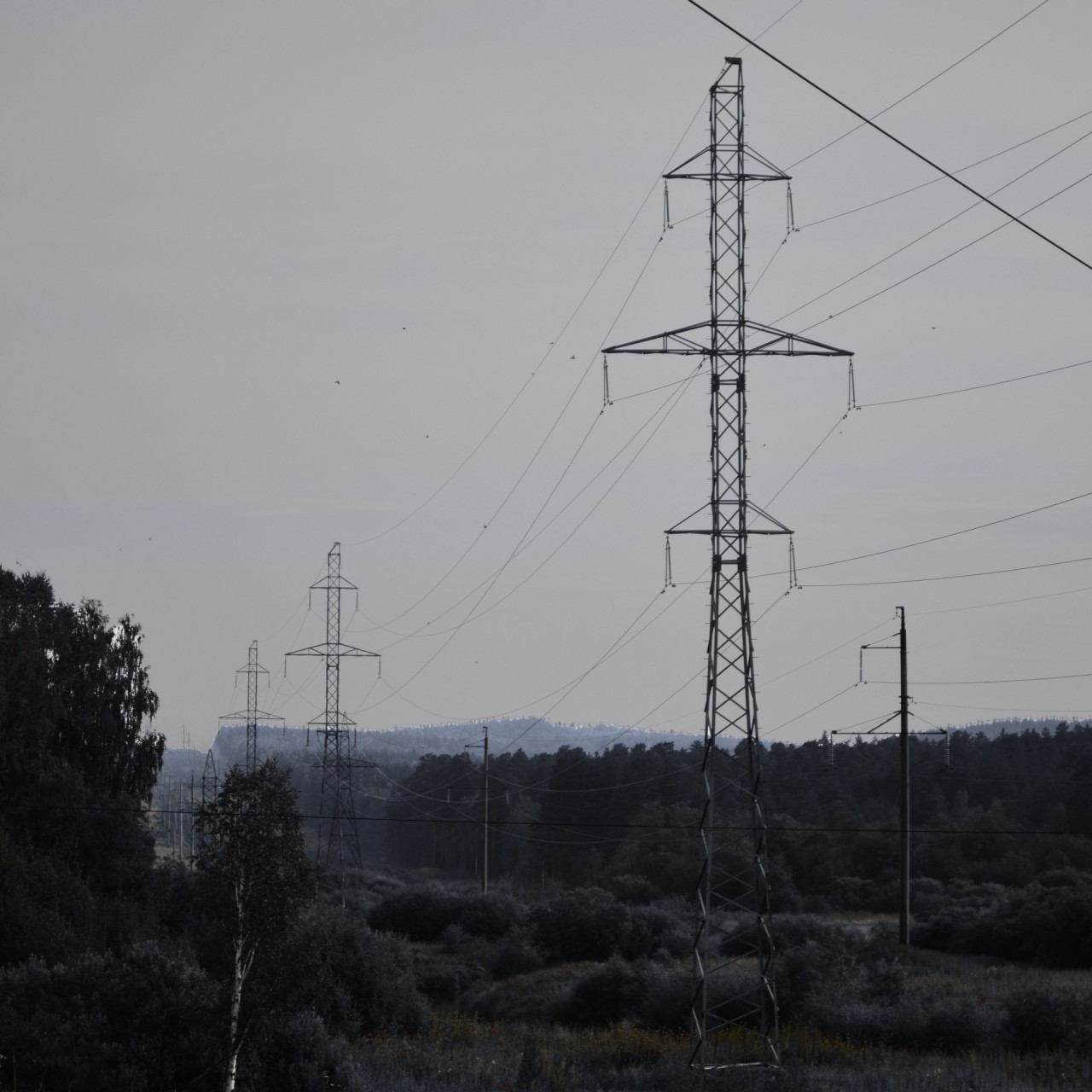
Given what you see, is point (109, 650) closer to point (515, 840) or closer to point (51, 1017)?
point (51, 1017)

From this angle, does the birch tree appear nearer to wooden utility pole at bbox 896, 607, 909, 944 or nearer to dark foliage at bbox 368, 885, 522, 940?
wooden utility pole at bbox 896, 607, 909, 944

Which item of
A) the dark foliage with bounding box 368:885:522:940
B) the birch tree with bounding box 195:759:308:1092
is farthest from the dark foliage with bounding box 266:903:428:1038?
the dark foliage with bounding box 368:885:522:940

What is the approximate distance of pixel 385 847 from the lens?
143 m

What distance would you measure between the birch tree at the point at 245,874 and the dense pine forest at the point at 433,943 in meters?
0.04

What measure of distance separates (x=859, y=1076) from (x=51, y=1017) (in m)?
13.3

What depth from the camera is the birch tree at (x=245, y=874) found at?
23406 mm

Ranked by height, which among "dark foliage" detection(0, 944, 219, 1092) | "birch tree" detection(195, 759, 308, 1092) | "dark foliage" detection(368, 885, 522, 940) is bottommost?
"dark foliage" detection(368, 885, 522, 940)

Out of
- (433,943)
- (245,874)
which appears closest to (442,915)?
(433,943)

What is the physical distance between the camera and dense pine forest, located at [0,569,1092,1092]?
2442 centimetres

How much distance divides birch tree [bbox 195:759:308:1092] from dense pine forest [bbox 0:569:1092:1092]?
0.13ft

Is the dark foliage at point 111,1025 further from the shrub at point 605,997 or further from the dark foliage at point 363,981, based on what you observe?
the shrub at point 605,997

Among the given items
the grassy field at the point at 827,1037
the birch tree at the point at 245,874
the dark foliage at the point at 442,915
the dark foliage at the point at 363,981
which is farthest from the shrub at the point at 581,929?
the birch tree at the point at 245,874

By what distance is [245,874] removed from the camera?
77.1ft

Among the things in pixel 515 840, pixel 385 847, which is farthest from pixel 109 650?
pixel 385 847
